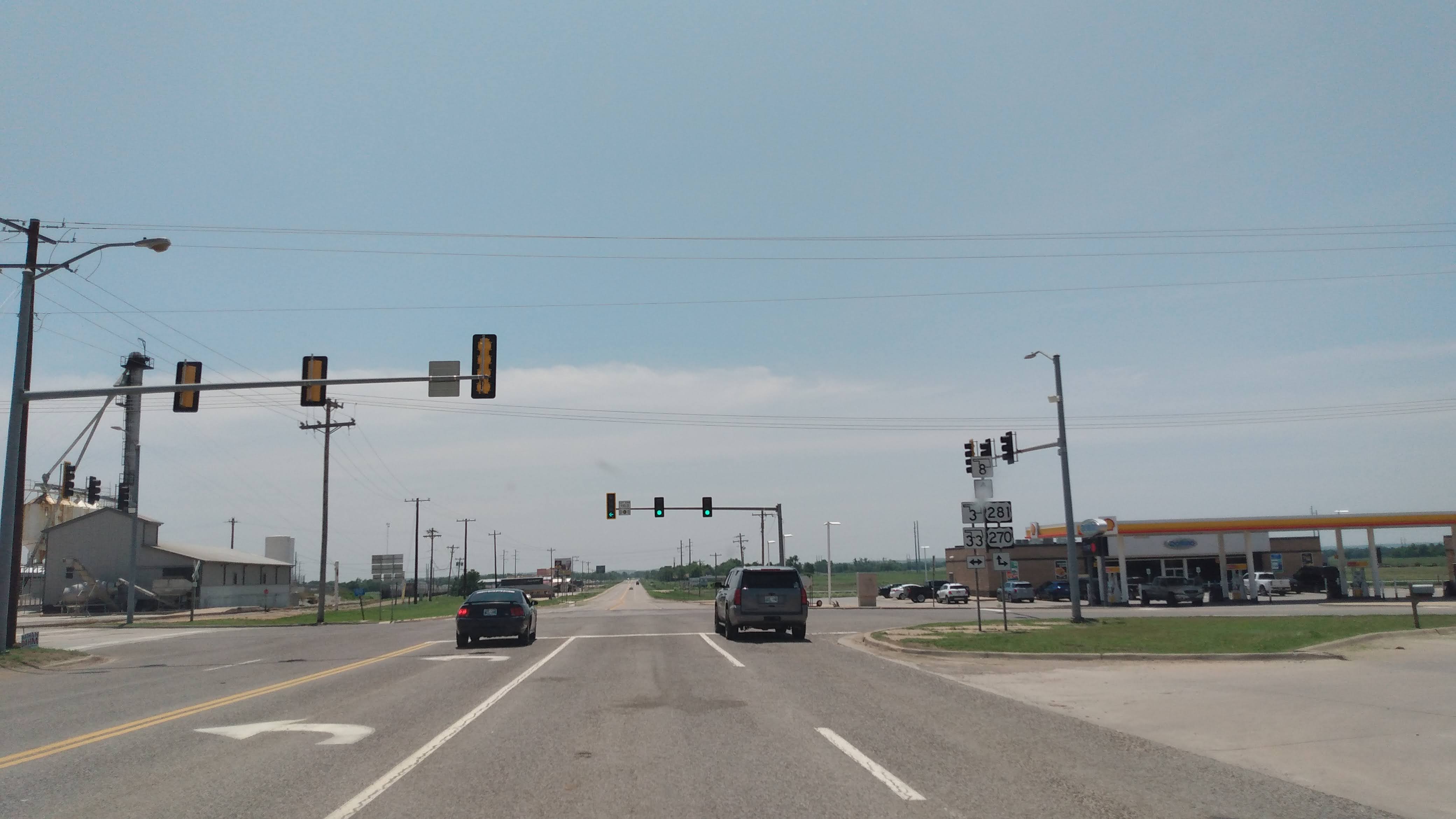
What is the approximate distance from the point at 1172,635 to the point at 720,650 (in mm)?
11022

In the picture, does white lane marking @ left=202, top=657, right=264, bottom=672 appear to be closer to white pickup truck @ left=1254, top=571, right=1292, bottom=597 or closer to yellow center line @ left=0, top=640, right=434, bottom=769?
yellow center line @ left=0, top=640, right=434, bottom=769

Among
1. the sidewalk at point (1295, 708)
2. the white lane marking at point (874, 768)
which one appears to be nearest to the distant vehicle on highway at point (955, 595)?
the sidewalk at point (1295, 708)

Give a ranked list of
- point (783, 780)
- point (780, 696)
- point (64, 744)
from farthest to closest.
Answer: point (780, 696) → point (64, 744) → point (783, 780)

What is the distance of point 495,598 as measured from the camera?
2525 cm

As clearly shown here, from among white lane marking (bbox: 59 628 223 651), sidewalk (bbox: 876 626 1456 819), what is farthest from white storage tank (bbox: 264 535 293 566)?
sidewalk (bbox: 876 626 1456 819)

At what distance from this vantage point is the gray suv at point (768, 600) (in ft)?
84.3

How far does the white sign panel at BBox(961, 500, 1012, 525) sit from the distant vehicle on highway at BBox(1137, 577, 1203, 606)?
27.3 metres

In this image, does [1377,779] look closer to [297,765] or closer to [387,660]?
[297,765]

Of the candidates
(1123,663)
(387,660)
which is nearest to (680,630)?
(387,660)

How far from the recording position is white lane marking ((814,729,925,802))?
24.9 feet

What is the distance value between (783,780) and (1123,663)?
477 inches

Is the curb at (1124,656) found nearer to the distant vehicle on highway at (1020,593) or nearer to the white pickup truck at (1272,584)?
the white pickup truck at (1272,584)

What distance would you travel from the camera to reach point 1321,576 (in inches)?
2349

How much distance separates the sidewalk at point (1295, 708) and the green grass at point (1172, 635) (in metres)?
1.27
